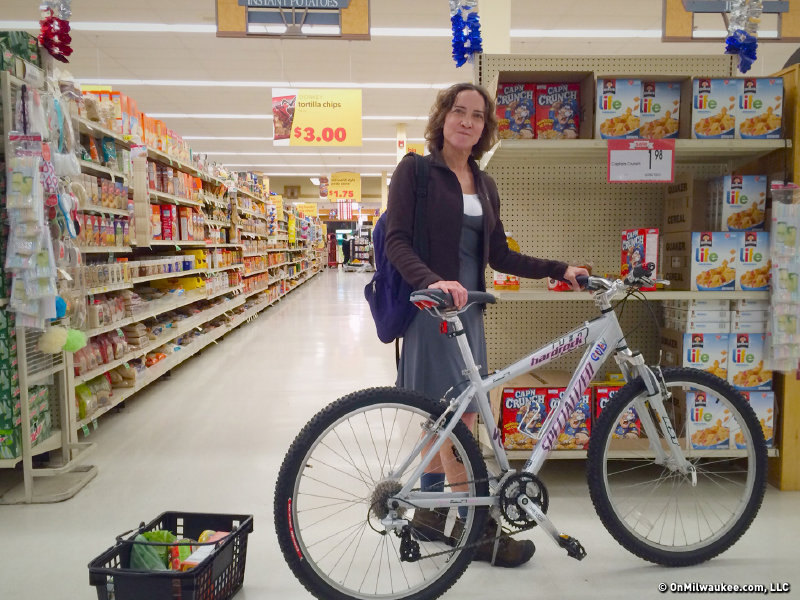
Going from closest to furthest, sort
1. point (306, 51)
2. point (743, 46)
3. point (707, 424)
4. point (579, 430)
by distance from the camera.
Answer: point (707, 424), point (579, 430), point (743, 46), point (306, 51)

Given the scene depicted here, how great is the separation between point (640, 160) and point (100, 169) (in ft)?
10.4

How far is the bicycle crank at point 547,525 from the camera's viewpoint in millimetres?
1785

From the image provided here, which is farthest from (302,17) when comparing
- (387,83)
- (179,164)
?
(387,83)

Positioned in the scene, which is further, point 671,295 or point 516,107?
point 516,107

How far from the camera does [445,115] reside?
6.76 ft

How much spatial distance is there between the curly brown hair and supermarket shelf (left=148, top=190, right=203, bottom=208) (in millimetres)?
3387

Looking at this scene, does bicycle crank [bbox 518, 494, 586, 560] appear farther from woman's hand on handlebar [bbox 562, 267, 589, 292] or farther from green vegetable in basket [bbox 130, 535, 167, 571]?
green vegetable in basket [bbox 130, 535, 167, 571]

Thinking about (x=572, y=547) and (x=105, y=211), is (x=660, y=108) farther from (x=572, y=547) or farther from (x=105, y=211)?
(x=105, y=211)

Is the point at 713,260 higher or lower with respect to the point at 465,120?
lower

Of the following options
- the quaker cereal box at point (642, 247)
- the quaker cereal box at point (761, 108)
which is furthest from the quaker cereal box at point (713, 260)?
the quaker cereal box at point (761, 108)

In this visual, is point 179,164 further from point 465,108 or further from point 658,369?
point 658,369

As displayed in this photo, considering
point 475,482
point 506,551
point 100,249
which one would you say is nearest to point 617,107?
point 475,482

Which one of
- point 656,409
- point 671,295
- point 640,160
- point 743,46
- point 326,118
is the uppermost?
point 326,118

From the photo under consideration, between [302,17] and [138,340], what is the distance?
105 inches
